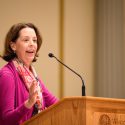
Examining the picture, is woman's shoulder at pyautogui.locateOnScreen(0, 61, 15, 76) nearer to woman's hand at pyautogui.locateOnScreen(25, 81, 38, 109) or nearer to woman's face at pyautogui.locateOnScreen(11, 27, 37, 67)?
woman's face at pyautogui.locateOnScreen(11, 27, 37, 67)

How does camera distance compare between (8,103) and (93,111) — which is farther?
(8,103)

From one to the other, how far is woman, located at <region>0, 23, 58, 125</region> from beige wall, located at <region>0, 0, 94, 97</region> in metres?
1.28

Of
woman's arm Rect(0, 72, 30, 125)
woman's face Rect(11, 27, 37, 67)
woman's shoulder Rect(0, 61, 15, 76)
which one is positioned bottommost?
woman's arm Rect(0, 72, 30, 125)

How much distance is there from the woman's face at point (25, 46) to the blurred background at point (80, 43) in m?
1.54

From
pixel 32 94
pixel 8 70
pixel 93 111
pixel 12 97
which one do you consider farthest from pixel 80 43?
pixel 93 111

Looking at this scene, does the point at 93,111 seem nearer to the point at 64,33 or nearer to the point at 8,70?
the point at 8,70

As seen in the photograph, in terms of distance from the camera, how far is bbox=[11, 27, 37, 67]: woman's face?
2613 millimetres

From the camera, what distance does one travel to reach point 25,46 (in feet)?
8.55

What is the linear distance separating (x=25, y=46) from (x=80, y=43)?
7.74 ft

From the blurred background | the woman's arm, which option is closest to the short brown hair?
the woman's arm

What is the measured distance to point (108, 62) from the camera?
5.05 metres

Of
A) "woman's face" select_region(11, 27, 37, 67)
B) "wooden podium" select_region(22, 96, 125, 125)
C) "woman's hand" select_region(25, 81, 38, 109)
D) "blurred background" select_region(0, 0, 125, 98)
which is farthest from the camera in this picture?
"blurred background" select_region(0, 0, 125, 98)

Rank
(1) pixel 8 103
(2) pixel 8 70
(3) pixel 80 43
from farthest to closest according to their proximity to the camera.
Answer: (3) pixel 80 43 < (2) pixel 8 70 < (1) pixel 8 103

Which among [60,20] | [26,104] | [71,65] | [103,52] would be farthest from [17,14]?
[26,104]
